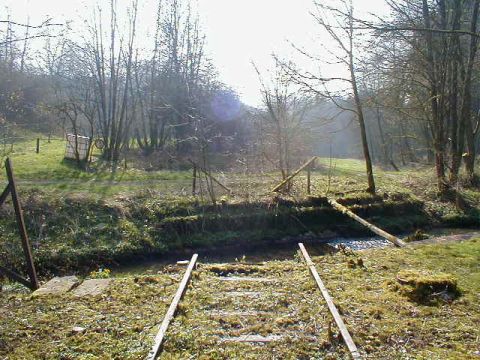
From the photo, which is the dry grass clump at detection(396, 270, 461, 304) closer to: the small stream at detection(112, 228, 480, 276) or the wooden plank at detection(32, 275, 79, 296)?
the wooden plank at detection(32, 275, 79, 296)

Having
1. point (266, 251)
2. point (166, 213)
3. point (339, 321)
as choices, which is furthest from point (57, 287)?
point (266, 251)

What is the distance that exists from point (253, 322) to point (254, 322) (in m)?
0.01

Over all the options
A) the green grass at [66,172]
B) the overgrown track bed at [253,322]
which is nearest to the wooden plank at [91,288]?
the overgrown track bed at [253,322]

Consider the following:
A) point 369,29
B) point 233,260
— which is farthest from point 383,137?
point 369,29

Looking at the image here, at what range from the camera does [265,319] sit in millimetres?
6109

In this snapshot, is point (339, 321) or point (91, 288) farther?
point (91, 288)

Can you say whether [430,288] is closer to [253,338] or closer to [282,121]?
[253,338]

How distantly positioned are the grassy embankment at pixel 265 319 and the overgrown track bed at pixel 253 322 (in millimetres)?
15

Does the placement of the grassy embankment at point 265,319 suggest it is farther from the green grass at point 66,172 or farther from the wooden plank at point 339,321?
the green grass at point 66,172

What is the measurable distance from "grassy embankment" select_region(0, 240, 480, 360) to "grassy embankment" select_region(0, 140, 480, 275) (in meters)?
5.58

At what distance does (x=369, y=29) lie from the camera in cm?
715

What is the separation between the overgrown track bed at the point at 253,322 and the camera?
202 inches

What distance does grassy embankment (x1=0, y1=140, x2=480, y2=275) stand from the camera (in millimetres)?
13578

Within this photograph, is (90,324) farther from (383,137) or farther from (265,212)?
(383,137)
